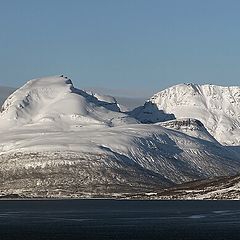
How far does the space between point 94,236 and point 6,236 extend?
17.3 m

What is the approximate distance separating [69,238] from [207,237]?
2644 centimetres

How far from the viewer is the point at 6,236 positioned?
6683 inches

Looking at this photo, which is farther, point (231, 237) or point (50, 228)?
point (50, 228)

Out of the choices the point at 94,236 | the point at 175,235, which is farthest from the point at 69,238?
the point at 175,235

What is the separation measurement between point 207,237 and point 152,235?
13628mm

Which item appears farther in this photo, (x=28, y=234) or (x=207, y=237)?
(x=28, y=234)

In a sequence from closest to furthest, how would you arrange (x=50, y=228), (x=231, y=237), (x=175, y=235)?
(x=231, y=237) < (x=175, y=235) < (x=50, y=228)

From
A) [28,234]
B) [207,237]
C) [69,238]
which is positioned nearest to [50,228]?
[28,234]

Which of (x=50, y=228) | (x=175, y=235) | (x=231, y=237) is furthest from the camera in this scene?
(x=50, y=228)

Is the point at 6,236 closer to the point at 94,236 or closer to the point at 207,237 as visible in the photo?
the point at 94,236

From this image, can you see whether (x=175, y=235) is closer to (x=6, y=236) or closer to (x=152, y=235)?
(x=152, y=235)

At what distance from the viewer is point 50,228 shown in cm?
19762

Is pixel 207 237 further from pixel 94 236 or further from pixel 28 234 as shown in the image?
pixel 28 234

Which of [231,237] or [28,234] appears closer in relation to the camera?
[231,237]
